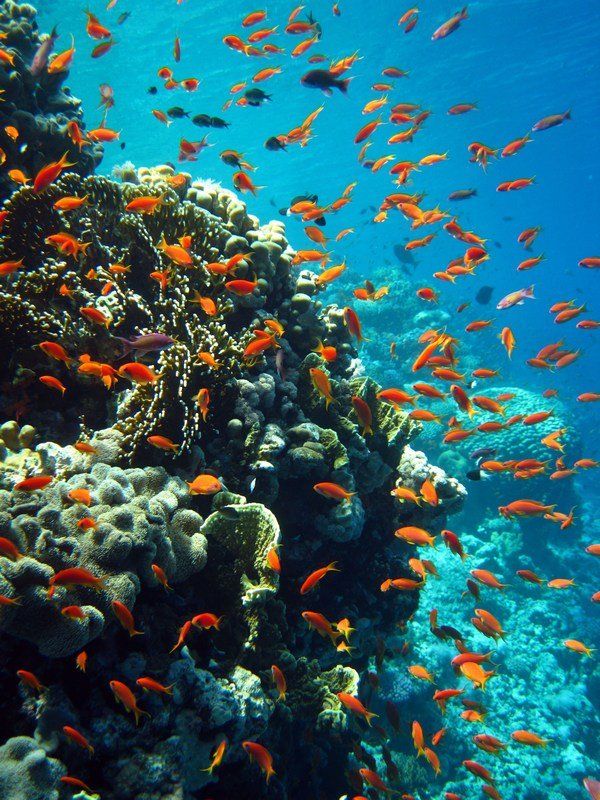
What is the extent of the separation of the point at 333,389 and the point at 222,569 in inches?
105

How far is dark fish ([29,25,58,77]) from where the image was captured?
6832 mm

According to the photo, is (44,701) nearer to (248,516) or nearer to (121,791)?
(121,791)

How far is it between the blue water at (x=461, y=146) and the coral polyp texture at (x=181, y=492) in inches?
257

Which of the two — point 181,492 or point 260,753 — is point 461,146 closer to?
point 181,492

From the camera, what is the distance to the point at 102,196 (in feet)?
17.5

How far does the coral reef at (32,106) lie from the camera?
6445 mm

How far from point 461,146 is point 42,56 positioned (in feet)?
228

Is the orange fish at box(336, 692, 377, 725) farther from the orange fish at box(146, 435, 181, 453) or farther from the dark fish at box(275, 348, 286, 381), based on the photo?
the dark fish at box(275, 348, 286, 381)

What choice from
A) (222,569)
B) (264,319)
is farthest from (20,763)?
(264,319)

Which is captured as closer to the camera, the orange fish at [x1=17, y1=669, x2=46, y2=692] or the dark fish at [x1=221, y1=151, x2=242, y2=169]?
the orange fish at [x1=17, y1=669, x2=46, y2=692]

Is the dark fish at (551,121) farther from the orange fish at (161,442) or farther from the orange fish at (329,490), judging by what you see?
the orange fish at (161,442)

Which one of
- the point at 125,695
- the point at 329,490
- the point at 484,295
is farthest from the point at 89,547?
the point at 484,295

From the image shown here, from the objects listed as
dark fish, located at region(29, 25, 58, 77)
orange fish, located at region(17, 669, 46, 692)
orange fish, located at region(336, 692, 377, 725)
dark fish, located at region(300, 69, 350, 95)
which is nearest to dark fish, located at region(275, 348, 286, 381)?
orange fish, located at region(336, 692, 377, 725)

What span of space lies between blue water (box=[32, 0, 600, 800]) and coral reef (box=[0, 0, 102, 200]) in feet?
9.68
